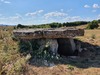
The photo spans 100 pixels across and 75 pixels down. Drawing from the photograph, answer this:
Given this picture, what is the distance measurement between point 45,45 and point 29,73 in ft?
7.53

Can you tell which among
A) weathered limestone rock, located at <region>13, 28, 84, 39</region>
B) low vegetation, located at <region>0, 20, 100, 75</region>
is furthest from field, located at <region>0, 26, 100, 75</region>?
weathered limestone rock, located at <region>13, 28, 84, 39</region>

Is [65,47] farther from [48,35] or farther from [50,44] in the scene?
[48,35]

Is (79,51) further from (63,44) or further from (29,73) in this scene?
(29,73)

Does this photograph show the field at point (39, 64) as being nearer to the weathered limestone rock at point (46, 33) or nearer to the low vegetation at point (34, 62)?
the low vegetation at point (34, 62)

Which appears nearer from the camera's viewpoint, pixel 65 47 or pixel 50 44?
pixel 50 44

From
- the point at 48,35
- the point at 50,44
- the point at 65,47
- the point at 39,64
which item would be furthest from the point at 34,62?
the point at 65,47

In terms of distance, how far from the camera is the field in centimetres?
770

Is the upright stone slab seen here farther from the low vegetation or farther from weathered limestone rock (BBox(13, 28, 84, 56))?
→ the low vegetation

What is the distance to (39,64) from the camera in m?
8.97

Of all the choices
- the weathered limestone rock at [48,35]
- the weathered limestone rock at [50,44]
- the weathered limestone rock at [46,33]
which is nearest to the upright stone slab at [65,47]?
the weathered limestone rock at [48,35]

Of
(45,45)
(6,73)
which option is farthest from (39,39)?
(6,73)

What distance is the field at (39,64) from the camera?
7704 millimetres

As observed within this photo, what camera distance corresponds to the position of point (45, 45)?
9977 mm

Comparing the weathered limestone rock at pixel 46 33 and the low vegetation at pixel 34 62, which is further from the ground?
the weathered limestone rock at pixel 46 33
